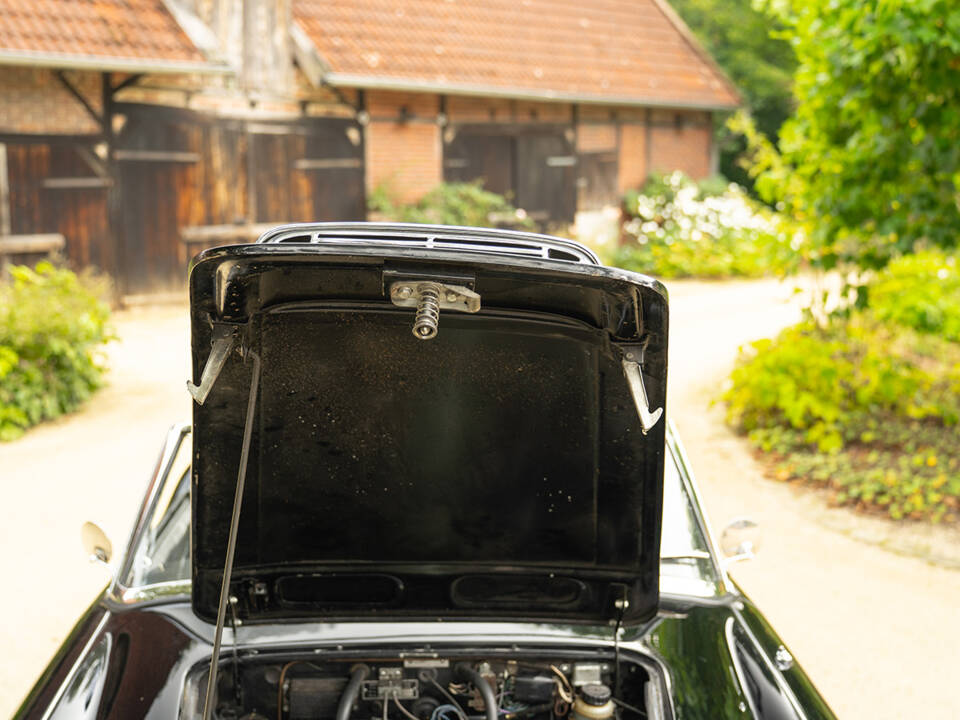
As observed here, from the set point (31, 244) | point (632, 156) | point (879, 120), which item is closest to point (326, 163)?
point (31, 244)

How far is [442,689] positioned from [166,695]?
0.75 m

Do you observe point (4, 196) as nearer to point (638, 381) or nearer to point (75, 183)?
point (75, 183)

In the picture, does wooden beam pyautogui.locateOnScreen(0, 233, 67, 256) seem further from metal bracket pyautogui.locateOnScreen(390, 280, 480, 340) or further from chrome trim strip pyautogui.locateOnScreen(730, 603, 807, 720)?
metal bracket pyautogui.locateOnScreen(390, 280, 480, 340)

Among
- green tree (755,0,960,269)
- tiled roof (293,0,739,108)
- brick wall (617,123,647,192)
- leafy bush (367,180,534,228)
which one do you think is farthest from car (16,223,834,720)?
brick wall (617,123,647,192)

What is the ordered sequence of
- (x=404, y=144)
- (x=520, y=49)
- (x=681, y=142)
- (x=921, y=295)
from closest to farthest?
(x=921, y=295) < (x=404, y=144) < (x=520, y=49) < (x=681, y=142)

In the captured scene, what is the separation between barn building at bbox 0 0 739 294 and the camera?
13.1 m

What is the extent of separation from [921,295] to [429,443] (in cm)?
662

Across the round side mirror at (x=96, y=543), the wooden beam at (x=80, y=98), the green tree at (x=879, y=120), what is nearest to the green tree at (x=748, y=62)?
the wooden beam at (x=80, y=98)

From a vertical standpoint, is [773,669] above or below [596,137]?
below

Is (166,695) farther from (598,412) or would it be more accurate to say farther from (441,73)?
(441,73)

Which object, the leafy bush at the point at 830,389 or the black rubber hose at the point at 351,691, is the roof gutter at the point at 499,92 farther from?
the black rubber hose at the point at 351,691

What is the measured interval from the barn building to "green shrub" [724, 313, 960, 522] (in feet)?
27.4

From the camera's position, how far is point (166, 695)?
2.71 m

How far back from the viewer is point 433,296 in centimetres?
227
